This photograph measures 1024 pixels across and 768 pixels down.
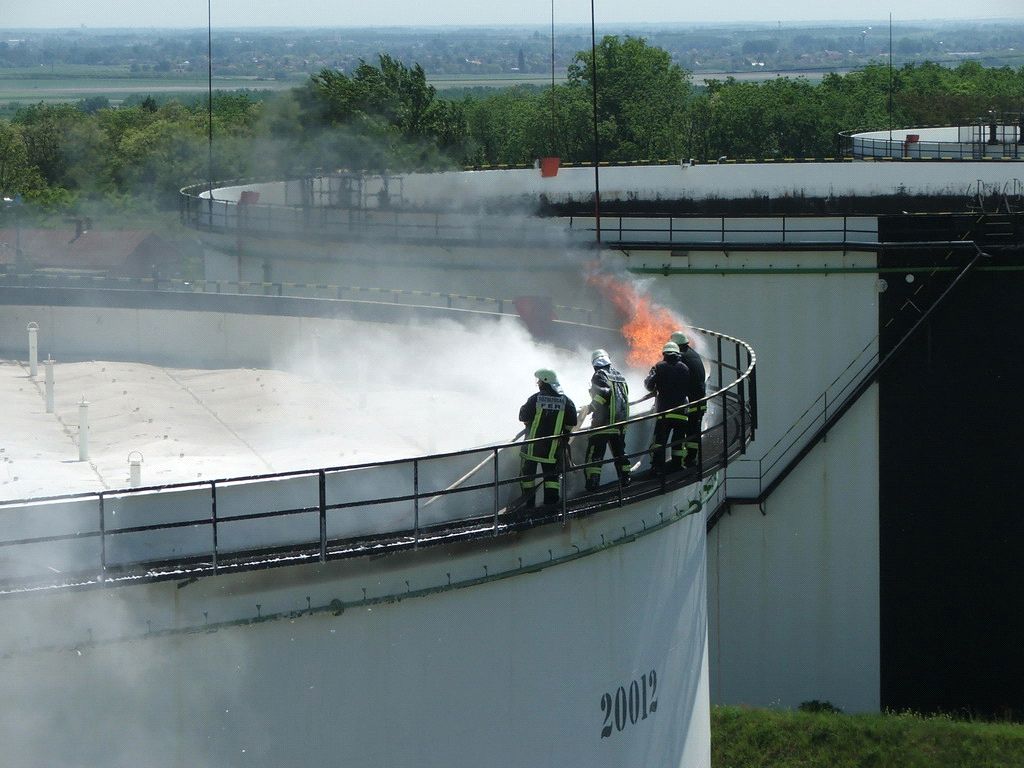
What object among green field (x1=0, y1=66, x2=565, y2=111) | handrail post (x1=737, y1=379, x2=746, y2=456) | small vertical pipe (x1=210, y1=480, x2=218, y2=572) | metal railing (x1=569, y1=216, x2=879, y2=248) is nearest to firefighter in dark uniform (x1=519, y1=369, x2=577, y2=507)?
handrail post (x1=737, y1=379, x2=746, y2=456)

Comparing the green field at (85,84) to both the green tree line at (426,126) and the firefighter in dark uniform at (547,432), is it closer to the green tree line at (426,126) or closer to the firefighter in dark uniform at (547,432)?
the green tree line at (426,126)

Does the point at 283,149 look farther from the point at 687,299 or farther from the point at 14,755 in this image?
the point at 14,755

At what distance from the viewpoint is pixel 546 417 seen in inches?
517

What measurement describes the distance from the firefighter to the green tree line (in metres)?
24.6

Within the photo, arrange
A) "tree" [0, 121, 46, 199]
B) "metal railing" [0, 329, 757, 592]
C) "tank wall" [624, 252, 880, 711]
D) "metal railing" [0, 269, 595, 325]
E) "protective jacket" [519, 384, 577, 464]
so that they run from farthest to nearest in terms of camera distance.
Result: "tree" [0, 121, 46, 199] < "tank wall" [624, 252, 880, 711] < "metal railing" [0, 269, 595, 325] < "protective jacket" [519, 384, 577, 464] < "metal railing" [0, 329, 757, 592]

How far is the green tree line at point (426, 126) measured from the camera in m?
43.8

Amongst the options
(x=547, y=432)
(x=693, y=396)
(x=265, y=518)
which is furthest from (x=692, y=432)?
(x=265, y=518)

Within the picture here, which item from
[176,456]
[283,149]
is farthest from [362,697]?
[283,149]

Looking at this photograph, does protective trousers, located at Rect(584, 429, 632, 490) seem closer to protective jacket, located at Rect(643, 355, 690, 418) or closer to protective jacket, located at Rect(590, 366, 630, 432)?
protective jacket, located at Rect(590, 366, 630, 432)

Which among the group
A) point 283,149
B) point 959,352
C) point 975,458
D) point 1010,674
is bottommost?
point 1010,674

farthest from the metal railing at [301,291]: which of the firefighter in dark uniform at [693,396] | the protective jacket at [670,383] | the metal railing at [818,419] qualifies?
the protective jacket at [670,383]

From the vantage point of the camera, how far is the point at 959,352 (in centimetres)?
2381

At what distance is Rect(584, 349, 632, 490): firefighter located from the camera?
13547 mm

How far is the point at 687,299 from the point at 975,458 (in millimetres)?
4584
